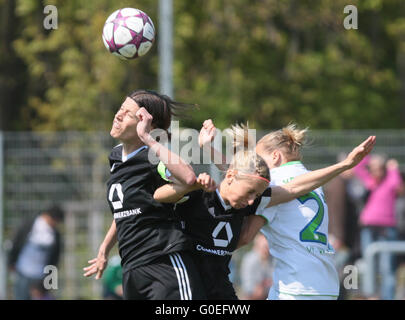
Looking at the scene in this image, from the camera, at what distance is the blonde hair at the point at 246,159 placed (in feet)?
15.6

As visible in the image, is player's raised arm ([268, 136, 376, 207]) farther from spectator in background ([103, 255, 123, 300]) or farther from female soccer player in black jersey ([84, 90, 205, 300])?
spectator in background ([103, 255, 123, 300])

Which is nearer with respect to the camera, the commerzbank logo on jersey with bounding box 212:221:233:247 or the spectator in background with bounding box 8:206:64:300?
the commerzbank logo on jersey with bounding box 212:221:233:247

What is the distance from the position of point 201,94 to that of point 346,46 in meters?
3.62

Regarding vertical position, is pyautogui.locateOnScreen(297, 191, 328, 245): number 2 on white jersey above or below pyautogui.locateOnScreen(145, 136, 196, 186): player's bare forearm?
below

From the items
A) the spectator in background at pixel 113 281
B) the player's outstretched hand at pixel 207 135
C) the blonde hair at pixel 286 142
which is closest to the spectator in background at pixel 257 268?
the spectator in background at pixel 113 281

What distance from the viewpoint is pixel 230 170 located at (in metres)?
4.83

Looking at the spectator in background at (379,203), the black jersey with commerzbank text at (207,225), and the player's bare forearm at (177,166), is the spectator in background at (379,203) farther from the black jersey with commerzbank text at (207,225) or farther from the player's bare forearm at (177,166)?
the player's bare forearm at (177,166)

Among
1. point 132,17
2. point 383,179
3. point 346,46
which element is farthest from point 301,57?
point 132,17

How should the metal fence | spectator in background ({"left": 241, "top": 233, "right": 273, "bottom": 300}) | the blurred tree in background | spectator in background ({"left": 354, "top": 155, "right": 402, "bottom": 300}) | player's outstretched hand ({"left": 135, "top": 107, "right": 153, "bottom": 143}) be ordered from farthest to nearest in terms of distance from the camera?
the blurred tree in background, the metal fence, spectator in background ({"left": 354, "top": 155, "right": 402, "bottom": 300}), spectator in background ({"left": 241, "top": 233, "right": 273, "bottom": 300}), player's outstretched hand ({"left": 135, "top": 107, "right": 153, "bottom": 143})

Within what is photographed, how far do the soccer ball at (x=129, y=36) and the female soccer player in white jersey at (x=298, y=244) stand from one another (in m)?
1.49

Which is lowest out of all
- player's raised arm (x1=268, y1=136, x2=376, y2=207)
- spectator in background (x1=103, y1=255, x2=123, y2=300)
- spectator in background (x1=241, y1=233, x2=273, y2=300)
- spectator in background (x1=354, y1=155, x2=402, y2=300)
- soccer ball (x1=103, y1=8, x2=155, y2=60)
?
spectator in background (x1=241, y1=233, x2=273, y2=300)

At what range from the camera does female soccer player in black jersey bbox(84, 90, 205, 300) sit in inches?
189

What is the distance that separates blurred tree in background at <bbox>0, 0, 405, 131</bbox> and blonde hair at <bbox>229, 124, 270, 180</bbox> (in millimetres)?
10190

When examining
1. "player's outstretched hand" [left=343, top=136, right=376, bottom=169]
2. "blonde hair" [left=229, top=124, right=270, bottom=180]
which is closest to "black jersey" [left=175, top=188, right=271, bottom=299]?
"blonde hair" [left=229, top=124, right=270, bottom=180]
